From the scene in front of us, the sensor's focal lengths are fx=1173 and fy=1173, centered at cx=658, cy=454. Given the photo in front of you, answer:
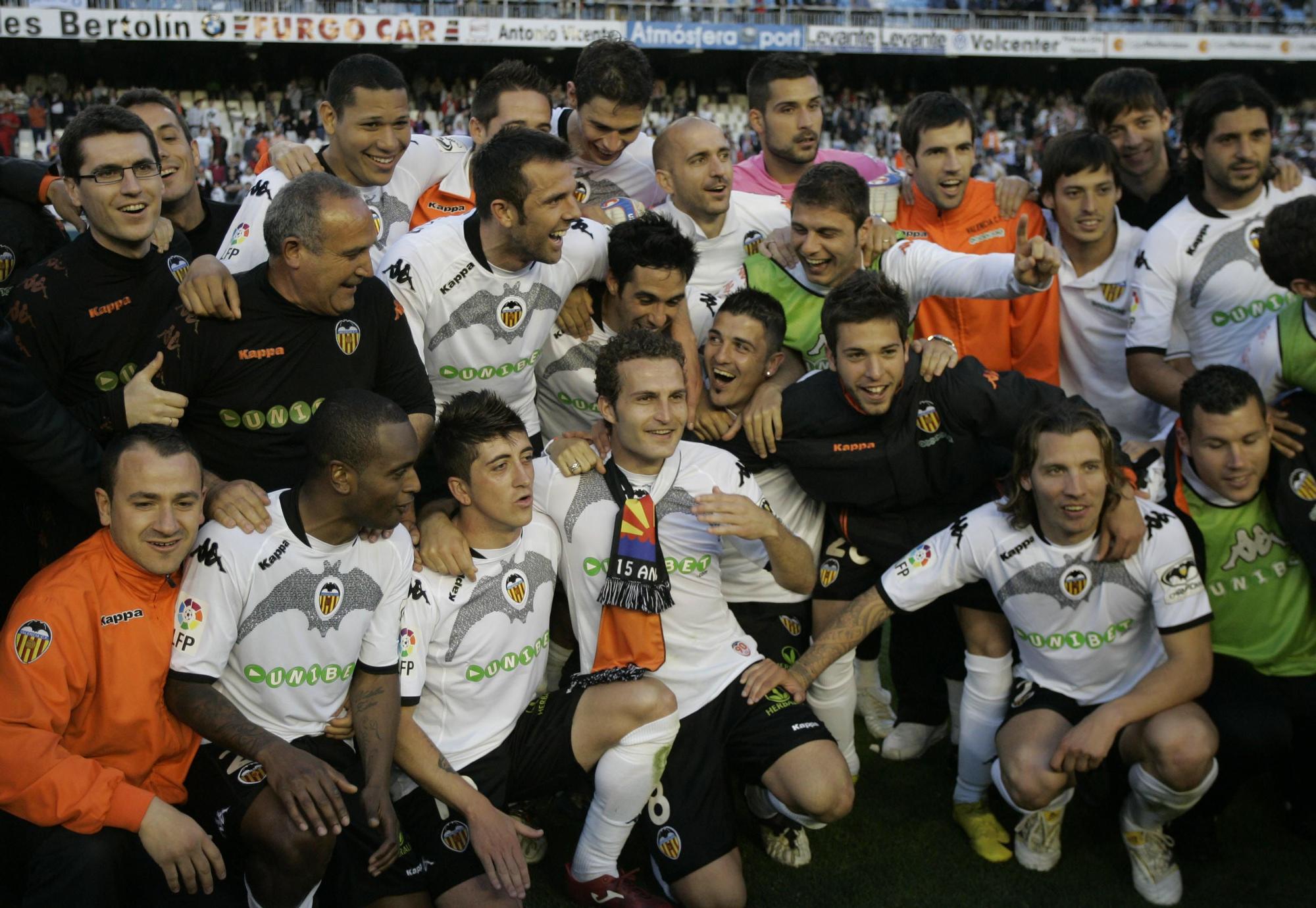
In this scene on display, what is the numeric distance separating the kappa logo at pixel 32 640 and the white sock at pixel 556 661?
6.13 ft

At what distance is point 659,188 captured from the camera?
585 centimetres

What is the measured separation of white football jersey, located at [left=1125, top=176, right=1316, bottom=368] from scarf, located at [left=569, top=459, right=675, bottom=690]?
2.44m

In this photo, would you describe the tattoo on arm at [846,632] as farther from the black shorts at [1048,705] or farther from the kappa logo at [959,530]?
the black shorts at [1048,705]

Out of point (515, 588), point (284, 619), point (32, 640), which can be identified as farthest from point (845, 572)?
point (32, 640)

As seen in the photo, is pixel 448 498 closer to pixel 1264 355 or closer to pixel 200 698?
pixel 200 698

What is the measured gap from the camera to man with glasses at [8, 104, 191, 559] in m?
3.87

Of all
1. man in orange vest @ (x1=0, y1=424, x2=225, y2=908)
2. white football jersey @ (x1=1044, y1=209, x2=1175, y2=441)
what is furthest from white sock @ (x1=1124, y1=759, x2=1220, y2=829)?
man in orange vest @ (x1=0, y1=424, x2=225, y2=908)

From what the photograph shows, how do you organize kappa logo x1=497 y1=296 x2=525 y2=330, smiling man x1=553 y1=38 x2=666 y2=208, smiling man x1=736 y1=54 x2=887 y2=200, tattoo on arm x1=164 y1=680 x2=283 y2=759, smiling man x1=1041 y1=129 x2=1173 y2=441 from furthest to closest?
smiling man x1=736 y1=54 x2=887 y2=200 → smiling man x1=553 y1=38 x2=666 y2=208 → smiling man x1=1041 y1=129 x2=1173 y2=441 → kappa logo x1=497 y1=296 x2=525 y2=330 → tattoo on arm x1=164 y1=680 x2=283 y2=759

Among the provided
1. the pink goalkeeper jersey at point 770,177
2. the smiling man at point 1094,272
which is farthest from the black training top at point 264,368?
the smiling man at point 1094,272

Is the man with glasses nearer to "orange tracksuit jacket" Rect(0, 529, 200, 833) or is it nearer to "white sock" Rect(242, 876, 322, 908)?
"orange tracksuit jacket" Rect(0, 529, 200, 833)

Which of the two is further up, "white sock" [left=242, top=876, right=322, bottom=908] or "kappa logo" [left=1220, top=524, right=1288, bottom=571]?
Answer: "kappa logo" [left=1220, top=524, right=1288, bottom=571]

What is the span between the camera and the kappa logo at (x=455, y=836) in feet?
12.4

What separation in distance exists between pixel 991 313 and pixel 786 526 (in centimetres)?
155

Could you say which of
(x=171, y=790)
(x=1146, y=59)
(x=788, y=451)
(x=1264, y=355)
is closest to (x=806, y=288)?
(x=788, y=451)
